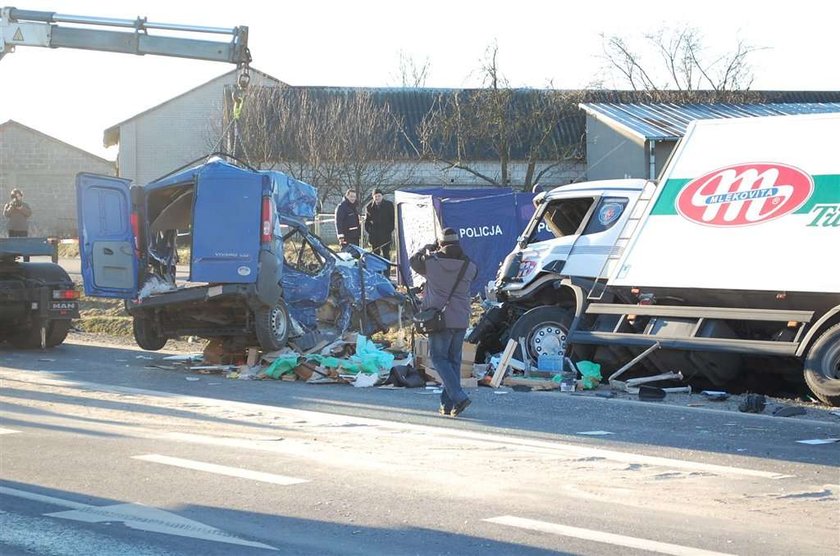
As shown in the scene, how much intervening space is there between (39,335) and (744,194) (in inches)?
399

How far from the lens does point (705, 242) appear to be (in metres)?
13.2

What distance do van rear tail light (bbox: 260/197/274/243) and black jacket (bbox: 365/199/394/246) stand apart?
8.37 m

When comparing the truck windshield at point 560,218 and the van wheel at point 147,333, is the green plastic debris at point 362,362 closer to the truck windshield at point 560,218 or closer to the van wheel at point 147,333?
the van wheel at point 147,333

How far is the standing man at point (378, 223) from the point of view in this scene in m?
22.3

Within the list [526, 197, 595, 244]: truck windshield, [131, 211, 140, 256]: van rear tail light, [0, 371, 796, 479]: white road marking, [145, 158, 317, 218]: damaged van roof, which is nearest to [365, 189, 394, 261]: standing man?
[145, 158, 317, 218]: damaged van roof

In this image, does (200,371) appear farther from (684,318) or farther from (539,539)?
(539,539)

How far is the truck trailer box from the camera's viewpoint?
1225cm

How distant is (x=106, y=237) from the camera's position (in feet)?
47.6

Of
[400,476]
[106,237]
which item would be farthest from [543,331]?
[400,476]

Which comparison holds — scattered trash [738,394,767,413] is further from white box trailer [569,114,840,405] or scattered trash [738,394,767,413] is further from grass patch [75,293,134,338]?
grass patch [75,293,134,338]

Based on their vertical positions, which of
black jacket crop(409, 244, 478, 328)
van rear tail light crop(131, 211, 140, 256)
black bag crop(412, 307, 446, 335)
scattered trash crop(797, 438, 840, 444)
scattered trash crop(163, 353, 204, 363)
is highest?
van rear tail light crop(131, 211, 140, 256)

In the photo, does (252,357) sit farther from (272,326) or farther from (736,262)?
(736,262)

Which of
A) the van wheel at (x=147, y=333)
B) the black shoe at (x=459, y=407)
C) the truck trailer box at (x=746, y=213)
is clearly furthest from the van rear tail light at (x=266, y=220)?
the truck trailer box at (x=746, y=213)

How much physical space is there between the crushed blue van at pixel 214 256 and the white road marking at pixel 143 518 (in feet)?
21.7
